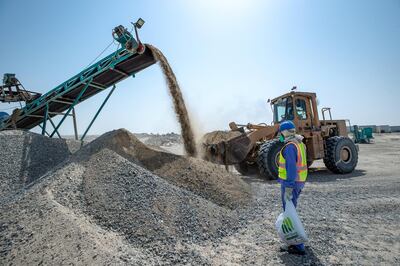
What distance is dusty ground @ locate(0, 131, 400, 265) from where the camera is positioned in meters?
2.96

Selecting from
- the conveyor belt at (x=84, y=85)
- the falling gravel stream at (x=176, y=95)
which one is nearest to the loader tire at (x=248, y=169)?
the falling gravel stream at (x=176, y=95)

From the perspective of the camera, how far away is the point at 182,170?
5.48m

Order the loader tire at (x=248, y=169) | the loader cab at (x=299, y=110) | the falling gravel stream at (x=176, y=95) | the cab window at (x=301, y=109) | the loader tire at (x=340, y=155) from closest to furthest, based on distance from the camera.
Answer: the falling gravel stream at (x=176, y=95) < the loader cab at (x=299, y=110) < the cab window at (x=301, y=109) < the loader tire at (x=340, y=155) < the loader tire at (x=248, y=169)

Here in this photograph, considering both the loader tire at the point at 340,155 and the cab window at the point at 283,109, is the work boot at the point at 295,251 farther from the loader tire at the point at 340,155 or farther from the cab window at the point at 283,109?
the loader tire at the point at 340,155

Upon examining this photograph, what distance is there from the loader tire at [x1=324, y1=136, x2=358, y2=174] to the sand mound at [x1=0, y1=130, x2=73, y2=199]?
25.9ft

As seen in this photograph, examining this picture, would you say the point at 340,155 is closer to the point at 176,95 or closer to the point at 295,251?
the point at 176,95

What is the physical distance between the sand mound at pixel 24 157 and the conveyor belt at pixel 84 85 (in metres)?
1.65

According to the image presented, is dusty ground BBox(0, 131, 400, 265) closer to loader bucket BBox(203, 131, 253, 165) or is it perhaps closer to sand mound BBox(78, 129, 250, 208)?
sand mound BBox(78, 129, 250, 208)

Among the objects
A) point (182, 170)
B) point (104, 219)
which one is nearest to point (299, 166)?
point (104, 219)

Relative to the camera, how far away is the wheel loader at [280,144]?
808 centimetres

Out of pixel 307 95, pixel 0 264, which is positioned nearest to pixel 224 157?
pixel 307 95

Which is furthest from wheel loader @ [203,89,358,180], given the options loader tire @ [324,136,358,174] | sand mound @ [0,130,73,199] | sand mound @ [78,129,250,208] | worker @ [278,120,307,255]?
worker @ [278,120,307,255]

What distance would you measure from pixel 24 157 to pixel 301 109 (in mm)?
7804

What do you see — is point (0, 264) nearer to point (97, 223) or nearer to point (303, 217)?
point (97, 223)
